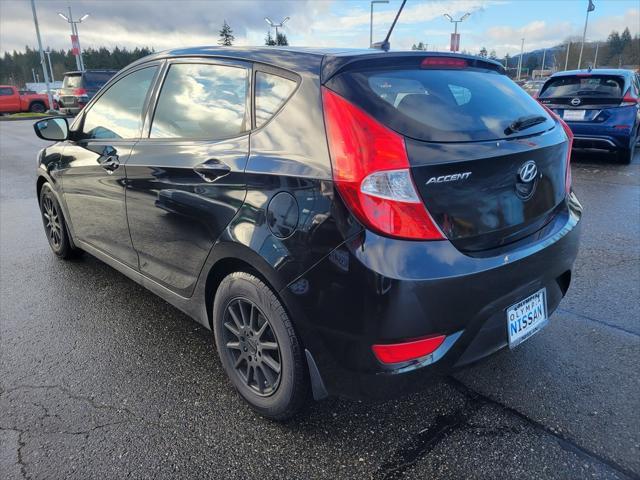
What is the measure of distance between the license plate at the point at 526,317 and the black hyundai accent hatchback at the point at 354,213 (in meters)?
0.01

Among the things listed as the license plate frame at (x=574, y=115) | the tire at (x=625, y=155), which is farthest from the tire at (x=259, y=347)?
the tire at (x=625, y=155)

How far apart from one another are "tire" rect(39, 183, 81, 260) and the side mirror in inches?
27.3

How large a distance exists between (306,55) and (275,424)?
1.70 metres

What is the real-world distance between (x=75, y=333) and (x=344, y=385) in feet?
6.83

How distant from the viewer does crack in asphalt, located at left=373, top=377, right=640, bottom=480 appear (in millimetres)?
2021

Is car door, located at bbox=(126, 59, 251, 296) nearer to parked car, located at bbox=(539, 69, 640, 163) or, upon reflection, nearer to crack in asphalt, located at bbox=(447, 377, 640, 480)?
crack in asphalt, located at bbox=(447, 377, 640, 480)

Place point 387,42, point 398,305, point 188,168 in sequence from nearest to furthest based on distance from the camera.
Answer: point 398,305 < point 188,168 < point 387,42

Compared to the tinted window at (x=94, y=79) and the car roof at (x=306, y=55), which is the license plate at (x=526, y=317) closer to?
the car roof at (x=306, y=55)

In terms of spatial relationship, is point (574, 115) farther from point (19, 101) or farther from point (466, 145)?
point (19, 101)

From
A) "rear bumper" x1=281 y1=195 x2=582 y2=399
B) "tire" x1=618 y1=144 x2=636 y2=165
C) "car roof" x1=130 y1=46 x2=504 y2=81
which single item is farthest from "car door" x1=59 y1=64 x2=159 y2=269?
"tire" x1=618 y1=144 x2=636 y2=165

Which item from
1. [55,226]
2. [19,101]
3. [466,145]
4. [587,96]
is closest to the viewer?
[466,145]

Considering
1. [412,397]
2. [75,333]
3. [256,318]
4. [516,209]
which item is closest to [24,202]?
[75,333]

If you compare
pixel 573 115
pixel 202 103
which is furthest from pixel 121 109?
pixel 573 115

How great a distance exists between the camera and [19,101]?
30047 mm
